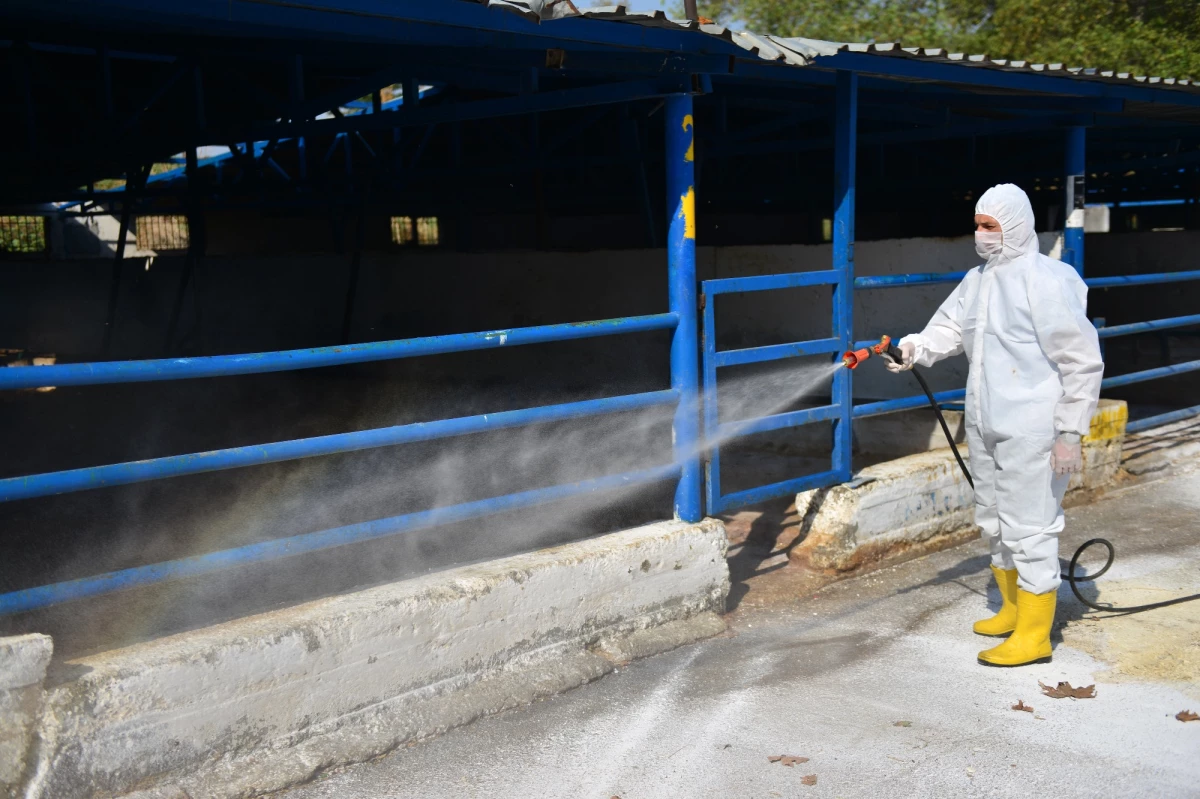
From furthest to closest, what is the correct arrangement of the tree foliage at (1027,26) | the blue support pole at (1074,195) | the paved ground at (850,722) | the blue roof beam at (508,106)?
the tree foliage at (1027,26), the blue support pole at (1074,195), the blue roof beam at (508,106), the paved ground at (850,722)

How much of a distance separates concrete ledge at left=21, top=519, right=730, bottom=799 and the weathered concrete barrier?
0.95m

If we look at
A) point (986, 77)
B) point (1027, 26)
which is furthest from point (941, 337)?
point (1027, 26)

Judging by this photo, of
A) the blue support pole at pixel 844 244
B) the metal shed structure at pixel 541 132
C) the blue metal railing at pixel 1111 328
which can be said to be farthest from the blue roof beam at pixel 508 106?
the blue metal railing at pixel 1111 328

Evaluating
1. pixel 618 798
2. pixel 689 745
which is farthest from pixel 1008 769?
pixel 618 798

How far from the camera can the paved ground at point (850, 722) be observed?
11.0 ft

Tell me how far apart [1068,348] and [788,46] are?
1.71 m

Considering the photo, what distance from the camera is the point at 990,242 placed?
423cm

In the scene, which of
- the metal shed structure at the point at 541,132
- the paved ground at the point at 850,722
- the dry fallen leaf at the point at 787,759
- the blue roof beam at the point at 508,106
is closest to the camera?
the paved ground at the point at 850,722

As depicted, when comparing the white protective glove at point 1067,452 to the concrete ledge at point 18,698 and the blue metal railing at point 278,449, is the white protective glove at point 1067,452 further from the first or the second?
the concrete ledge at point 18,698

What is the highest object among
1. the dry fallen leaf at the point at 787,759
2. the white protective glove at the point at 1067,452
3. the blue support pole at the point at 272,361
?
the blue support pole at the point at 272,361

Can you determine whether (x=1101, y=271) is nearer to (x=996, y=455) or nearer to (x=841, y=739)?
(x=996, y=455)

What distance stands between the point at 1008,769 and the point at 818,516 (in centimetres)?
217

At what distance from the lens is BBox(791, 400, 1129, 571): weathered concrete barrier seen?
5.45m

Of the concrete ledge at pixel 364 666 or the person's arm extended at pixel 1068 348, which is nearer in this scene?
the concrete ledge at pixel 364 666
